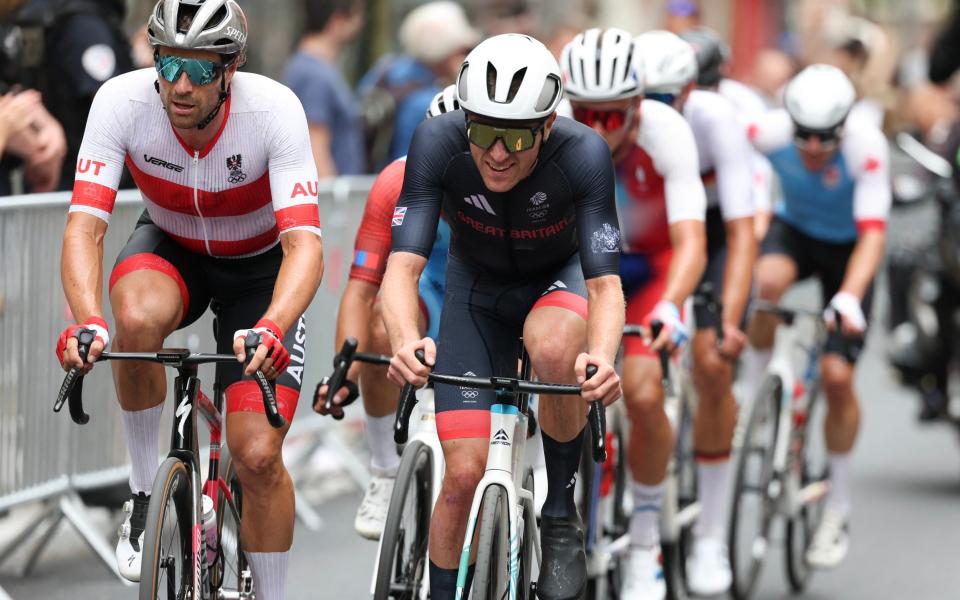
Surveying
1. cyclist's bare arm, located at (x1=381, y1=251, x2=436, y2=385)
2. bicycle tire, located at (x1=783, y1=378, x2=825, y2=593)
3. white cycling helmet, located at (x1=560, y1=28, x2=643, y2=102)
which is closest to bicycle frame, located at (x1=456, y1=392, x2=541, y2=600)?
cyclist's bare arm, located at (x1=381, y1=251, x2=436, y2=385)

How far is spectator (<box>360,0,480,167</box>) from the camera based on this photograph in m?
11.2

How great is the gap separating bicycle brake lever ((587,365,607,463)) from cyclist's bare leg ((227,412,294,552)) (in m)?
1.16

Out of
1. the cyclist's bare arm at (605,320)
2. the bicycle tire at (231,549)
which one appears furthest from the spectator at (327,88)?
the cyclist's bare arm at (605,320)

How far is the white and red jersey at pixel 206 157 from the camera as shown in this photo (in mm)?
5715

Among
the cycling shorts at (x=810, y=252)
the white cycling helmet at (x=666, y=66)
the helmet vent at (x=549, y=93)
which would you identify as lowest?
the cycling shorts at (x=810, y=252)

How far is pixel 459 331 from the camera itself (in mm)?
5973

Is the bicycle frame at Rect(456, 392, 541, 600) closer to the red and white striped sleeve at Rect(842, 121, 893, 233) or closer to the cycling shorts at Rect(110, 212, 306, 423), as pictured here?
the cycling shorts at Rect(110, 212, 306, 423)

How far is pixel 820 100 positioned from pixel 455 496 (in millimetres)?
3838

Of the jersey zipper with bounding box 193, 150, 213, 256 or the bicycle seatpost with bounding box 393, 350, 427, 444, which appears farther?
the jersey zipper with bounding box 193, 150, 213, 256

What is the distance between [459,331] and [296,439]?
16.4 feet

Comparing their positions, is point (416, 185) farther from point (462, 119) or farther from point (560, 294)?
point (560, 294)

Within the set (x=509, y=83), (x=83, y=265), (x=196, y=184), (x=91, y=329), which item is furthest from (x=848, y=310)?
(x=91, y=329)

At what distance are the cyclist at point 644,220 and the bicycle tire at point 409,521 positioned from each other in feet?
3.62

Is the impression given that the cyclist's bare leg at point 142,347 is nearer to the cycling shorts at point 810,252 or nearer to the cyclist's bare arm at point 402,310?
the cyclist's bare arm at point 402,310
